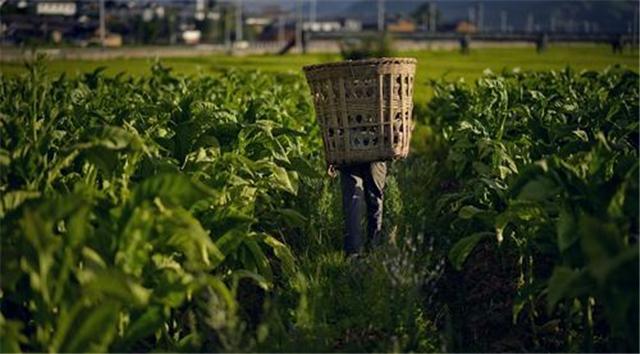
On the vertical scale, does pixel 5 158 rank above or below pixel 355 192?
above

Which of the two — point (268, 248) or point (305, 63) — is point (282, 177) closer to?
point (268, 248)

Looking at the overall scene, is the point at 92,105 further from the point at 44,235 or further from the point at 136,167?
the point at 44,235

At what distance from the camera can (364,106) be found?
6.30 metres

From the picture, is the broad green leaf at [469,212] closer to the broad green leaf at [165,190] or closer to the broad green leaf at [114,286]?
the broad green leaf at [165,190]

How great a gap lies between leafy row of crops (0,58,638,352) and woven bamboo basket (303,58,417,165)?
413mm

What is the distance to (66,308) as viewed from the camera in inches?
152

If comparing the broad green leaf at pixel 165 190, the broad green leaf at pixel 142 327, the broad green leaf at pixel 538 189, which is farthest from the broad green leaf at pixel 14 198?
the broad green leaf at pixel 538 189

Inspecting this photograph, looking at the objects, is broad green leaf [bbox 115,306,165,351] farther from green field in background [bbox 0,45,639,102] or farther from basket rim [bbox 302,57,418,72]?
green field in background [bbox 0,45,639,102]

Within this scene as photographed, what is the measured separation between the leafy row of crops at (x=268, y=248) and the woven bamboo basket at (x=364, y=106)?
41 centimetres

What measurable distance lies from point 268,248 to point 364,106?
1257 mm

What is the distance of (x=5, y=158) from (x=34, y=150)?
0.67 feet

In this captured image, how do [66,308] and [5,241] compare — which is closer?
[66,308]

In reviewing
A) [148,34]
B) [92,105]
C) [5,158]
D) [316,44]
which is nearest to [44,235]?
[5,158]

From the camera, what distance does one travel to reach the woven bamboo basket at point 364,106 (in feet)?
20.5
